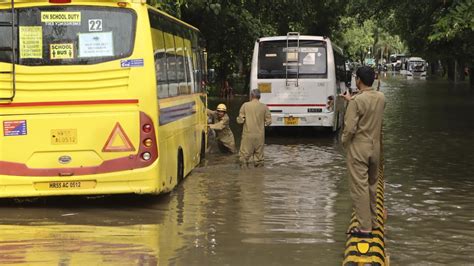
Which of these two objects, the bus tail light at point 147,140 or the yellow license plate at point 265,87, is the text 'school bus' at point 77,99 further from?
the yellow license plate at point 265,87

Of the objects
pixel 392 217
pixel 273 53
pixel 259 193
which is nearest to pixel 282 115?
pixel 273 53

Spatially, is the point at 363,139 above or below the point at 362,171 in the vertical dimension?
above

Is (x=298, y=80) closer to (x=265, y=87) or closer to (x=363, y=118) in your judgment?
(x=265, y=87)

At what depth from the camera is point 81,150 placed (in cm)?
850

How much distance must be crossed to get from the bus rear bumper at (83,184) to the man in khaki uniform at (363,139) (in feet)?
10.8

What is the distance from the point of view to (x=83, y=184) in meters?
8.55

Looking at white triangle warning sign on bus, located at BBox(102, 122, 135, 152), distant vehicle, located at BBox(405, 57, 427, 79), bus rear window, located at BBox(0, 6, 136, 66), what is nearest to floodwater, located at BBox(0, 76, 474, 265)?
white triangle warning sign on bus, located at BBox(102, 122, 135, 152)

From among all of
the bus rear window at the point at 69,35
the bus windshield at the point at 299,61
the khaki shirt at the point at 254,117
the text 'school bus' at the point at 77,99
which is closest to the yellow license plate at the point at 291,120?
the bus windshield at the point at 299,61

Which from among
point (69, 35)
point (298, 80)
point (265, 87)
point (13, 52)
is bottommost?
point (265, 87)

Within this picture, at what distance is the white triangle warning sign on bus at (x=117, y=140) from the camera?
334 inches

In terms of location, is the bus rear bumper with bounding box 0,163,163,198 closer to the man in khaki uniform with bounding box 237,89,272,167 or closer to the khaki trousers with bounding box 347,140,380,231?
the khaki trousers with bounding box 347,140,380,231

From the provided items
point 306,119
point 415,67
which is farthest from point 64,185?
point 415,67

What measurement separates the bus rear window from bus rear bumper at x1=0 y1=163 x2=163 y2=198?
1508mm

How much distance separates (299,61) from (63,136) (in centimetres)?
1033
